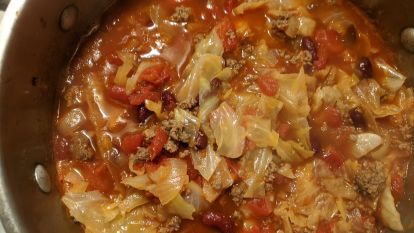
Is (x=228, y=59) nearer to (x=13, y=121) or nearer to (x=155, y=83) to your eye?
(x=155, y=83)

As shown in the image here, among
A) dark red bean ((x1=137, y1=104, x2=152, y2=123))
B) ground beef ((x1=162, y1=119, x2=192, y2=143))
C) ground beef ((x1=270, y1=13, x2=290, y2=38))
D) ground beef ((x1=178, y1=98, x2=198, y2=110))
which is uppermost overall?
ground beef ((x1=270, y1=13, x2=290, y2=38))

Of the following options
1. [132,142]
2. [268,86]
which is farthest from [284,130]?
[132,142]

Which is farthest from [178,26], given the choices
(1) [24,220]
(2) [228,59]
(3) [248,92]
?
(1) [24,220]

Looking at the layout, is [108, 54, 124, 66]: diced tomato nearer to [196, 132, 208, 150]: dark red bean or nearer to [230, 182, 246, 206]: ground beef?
[196, 132, 208, 150]: dark red bean

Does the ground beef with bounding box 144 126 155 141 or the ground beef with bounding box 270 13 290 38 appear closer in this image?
the ground beef with bounding box 144 126 155 141

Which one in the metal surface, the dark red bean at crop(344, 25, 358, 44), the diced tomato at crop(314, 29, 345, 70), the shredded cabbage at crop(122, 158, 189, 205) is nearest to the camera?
the metal surface

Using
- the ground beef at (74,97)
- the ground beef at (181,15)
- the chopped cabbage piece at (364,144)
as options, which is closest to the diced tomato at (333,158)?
the chopped cabbage piece at (364,144)

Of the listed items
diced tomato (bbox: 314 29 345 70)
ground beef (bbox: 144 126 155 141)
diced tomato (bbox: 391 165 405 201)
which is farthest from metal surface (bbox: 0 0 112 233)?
diced tomato (bbox: 391 165 405 201)
